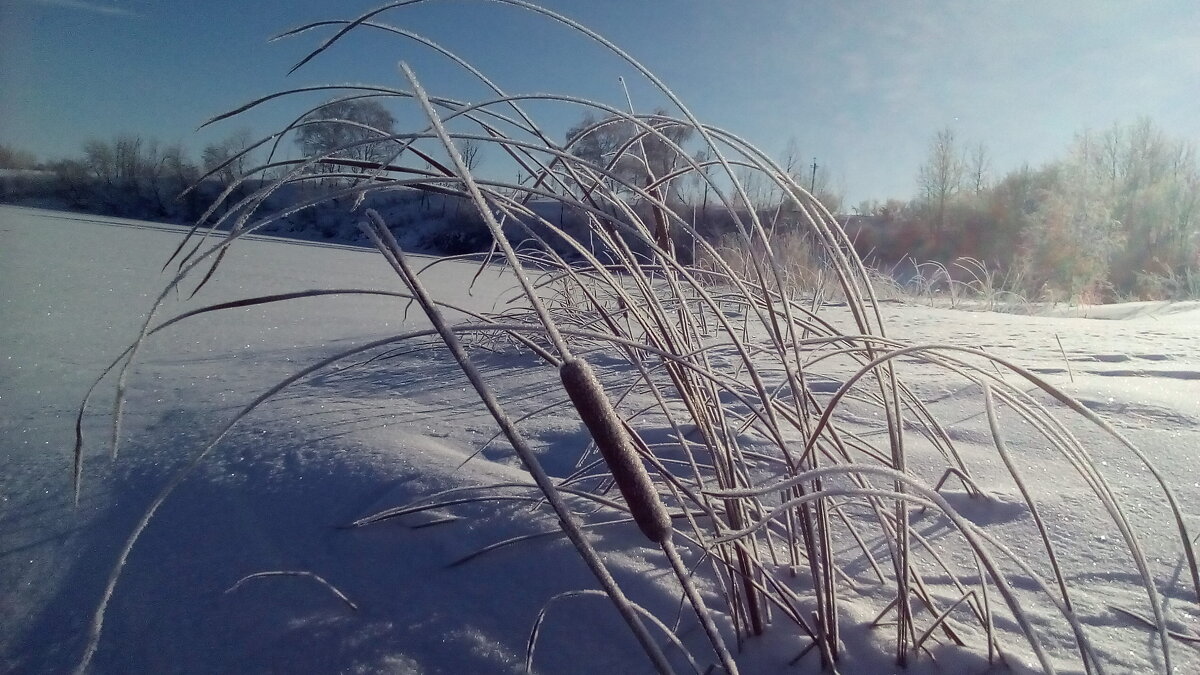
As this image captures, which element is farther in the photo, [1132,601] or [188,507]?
[188,507]

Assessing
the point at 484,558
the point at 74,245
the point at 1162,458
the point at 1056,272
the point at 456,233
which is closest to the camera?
the point at 484,558

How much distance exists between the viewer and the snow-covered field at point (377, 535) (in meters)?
0.54

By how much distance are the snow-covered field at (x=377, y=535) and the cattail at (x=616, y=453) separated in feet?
0.97

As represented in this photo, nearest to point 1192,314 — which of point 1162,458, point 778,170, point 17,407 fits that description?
point 1162,458

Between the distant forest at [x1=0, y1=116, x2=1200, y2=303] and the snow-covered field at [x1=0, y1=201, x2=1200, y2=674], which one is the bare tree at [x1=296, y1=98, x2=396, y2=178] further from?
the distant forest at [x1=0, y1=116, x2=1200, y2=303]

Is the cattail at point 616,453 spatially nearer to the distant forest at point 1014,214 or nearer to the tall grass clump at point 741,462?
the tall grass clump at point 741,462

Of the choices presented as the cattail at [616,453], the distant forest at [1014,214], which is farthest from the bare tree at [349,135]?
the distant forest at [1014,214]

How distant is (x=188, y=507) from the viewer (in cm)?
74

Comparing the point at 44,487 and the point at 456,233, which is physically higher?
the point at 456,233

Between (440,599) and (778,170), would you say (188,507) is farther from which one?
(778,170)

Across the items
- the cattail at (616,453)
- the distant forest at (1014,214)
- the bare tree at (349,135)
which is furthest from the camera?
the distant forest at (1014,214)

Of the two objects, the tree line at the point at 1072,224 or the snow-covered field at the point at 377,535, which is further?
the tree line at the point at 1072,224

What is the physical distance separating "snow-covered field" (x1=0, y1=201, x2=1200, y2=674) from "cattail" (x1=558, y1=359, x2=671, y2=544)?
0.97 feet

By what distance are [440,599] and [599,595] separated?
152 millimetres
